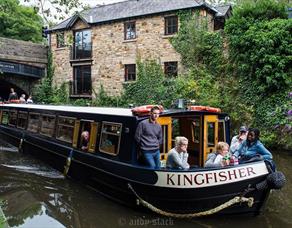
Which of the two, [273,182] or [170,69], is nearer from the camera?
[273,182]

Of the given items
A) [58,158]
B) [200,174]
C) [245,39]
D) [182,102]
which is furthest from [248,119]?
[200,174]

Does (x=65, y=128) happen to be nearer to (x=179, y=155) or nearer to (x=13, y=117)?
(x=179, y=155)

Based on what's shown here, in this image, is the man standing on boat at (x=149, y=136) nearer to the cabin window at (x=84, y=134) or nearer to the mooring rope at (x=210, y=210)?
the mooring rope at (x=210, y=210)

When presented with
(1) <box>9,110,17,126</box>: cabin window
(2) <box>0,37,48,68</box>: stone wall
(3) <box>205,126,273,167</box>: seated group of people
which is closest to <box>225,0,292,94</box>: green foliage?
(3) <box>205,126,273,167</box>: seated group of people

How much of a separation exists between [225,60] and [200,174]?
11.2 metres

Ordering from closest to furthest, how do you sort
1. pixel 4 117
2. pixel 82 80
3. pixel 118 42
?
pixel 4 117
pixel 118 42
pixel 82 80

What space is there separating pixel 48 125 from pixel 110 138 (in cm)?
397

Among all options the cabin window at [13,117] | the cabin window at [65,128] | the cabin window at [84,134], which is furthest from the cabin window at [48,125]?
the cabin window at [13,117]

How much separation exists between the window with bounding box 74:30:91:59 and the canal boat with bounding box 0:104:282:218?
13.1m

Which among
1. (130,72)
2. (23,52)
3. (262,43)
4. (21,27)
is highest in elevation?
(21,27)

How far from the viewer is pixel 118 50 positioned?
21.1 m

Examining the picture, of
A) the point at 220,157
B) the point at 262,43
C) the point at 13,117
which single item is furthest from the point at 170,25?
the point at 220,157

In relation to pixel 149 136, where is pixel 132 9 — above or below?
above

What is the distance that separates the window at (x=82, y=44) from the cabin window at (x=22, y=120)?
32.6ft
